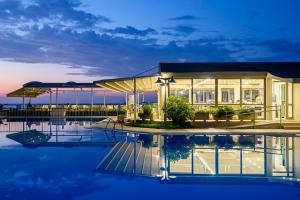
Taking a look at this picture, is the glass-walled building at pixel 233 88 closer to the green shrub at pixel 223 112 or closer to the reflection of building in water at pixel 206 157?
the green shrub at pixel 223 112

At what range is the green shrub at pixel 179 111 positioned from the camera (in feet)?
59.7

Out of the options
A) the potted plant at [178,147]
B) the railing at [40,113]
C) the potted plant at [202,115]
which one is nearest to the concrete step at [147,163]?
the potted plant at [178,147]

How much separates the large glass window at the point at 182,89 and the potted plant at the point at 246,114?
3341 mm

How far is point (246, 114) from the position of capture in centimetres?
1906

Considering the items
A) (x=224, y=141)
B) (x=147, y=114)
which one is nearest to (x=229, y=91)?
(x=147, y=114)

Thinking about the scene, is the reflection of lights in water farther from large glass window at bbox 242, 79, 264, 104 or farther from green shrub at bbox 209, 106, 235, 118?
large glass window at bbox 242, 79, 264, 104

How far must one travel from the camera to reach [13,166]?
9.25 metres

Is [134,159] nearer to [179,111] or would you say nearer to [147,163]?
[147,163]

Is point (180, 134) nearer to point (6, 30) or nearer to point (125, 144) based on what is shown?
point (125, 144)

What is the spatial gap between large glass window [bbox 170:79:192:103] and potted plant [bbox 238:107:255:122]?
11.0ft

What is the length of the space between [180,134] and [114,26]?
2171 cm

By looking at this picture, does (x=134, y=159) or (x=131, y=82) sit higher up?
(x=131, y=82)

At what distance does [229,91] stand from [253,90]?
1.50 metres

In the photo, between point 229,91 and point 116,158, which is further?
point 229,91
